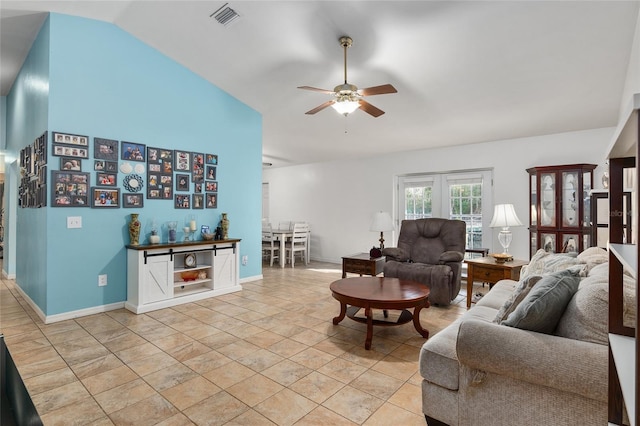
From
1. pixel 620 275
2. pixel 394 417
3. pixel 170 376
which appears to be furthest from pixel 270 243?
pixel 620 275

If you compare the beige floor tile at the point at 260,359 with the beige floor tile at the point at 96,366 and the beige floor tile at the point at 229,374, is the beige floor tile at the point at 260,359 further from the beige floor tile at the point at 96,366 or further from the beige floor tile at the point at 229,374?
the beige floor tile at the point at 96,366

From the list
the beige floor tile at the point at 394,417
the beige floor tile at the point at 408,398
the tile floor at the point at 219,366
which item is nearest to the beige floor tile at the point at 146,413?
the tile floor at the point at 219,366

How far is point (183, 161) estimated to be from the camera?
15.0 feet

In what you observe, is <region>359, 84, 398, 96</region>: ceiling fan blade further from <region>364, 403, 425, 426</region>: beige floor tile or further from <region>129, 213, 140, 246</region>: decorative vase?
<region>129, 213, 140, 246</region>: decorative vase

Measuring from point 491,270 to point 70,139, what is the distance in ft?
15.9

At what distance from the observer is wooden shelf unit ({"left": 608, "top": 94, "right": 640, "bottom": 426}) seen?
833 millimetres

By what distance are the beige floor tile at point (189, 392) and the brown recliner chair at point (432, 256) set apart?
266cm

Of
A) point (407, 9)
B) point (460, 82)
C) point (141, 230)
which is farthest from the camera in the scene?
point (141, 230)

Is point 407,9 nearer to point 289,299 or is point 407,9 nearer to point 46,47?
point 289,299

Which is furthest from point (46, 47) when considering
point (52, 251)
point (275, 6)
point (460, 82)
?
point (460, 82)

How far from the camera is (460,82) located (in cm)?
390

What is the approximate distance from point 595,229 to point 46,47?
6181mm

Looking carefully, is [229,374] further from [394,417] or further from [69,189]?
[69,189]

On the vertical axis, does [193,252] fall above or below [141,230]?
below
